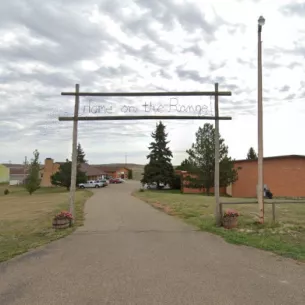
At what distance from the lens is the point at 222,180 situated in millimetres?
40719

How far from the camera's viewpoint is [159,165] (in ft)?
190

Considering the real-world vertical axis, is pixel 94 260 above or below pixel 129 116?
below

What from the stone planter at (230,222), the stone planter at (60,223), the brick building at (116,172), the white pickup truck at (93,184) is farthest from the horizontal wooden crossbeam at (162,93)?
the brick building at (116,172)

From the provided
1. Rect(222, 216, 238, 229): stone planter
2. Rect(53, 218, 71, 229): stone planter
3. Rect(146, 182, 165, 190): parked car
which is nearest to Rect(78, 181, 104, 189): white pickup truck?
Rect(146, 182, 165, 190): parked car

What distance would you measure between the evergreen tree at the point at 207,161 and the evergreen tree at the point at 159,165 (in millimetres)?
16068

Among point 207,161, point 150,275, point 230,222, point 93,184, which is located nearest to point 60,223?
point 230,222

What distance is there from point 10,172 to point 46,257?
11833 centimetres

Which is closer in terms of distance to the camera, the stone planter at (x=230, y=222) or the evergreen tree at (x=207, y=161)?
the stone planter at (x=230, y=222)

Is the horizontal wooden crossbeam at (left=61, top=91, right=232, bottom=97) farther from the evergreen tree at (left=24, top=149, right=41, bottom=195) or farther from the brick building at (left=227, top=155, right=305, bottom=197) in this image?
the evergreen tree at (left=24, top=149, right=41, bottom=195)

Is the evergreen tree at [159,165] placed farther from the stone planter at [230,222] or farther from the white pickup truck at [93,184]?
the stone planter at [230,222]

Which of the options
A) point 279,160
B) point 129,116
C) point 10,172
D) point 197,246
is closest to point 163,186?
point 279,160

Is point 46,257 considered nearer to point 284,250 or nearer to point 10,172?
point 284,250

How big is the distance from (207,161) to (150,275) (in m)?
35.1

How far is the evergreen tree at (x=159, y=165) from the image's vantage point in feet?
190
